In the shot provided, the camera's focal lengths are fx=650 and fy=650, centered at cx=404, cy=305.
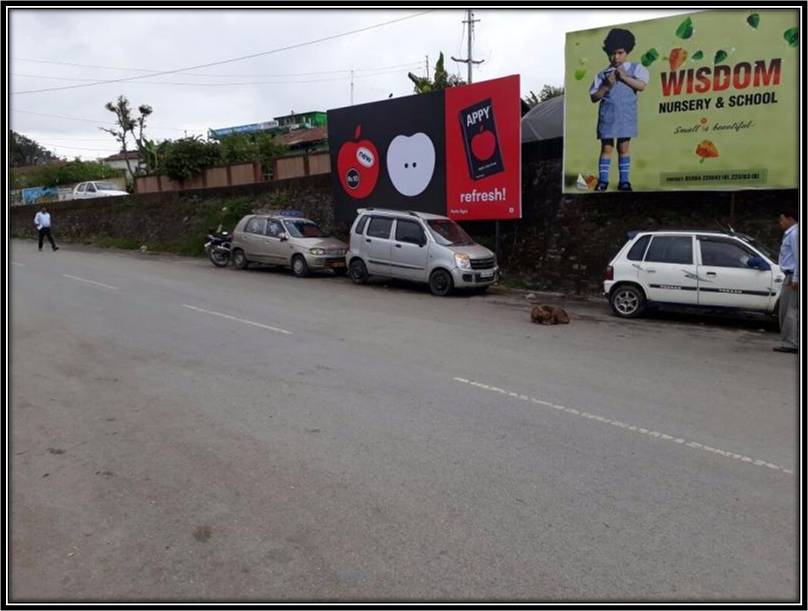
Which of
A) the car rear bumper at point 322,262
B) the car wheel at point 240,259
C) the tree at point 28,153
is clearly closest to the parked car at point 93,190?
the car wheel at point 240,259

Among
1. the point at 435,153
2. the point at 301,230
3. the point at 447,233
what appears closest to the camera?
the point at 447,233

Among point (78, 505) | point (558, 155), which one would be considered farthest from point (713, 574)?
point (558, 155)

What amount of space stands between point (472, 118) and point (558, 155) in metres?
2.46

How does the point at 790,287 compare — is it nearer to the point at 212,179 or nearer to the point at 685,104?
the point at 685,104

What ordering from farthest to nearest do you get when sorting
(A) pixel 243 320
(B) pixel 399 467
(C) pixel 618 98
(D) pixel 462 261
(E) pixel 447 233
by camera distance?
1. (E) pixel 447 233
2. (D) pixel 462 261
3. (C) pixel 618 98
4. (A) pixel 243 320
5. (B) pixel 399 467

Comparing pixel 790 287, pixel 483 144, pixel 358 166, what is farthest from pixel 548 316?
pixel 358 166

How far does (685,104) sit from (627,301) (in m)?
4.76

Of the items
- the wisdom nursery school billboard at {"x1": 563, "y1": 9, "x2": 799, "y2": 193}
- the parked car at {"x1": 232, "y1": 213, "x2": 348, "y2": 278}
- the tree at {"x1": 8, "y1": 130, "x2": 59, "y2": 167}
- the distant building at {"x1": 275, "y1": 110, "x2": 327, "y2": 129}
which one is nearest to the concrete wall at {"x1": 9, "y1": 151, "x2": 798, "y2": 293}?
the wisdom nursery school billboard at {"x1": 563, "y1": 9, "x2": 799, "y2": 193}

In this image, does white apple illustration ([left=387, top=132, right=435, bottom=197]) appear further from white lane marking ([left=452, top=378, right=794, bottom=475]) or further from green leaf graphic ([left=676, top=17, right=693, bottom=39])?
white lane marking ([left=452, top=378, right=794, bottom=475])

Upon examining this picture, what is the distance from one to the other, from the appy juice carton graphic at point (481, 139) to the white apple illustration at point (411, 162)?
130 cm

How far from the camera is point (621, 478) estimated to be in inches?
185

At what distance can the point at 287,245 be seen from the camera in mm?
18812

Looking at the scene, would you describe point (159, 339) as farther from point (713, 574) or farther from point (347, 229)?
point (347, 229)

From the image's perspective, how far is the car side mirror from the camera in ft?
34.6
